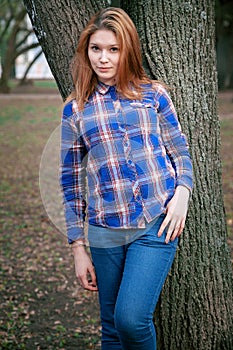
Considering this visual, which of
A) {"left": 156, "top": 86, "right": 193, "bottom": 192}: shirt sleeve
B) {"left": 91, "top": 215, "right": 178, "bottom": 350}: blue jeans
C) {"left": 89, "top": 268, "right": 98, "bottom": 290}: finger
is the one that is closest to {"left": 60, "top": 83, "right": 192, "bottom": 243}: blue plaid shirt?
{"left": 156, "top": 86, "right": 193, "bottom": 192}: shirt sleeve

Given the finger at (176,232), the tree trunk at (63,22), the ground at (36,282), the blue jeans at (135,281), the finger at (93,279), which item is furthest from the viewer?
the ground at (36,282)

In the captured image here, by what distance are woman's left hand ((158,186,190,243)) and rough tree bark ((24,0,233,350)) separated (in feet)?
1.70

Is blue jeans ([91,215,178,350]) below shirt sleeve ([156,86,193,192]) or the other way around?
below

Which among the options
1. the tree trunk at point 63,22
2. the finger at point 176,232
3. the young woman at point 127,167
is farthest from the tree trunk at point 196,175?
the finger at point 176,232

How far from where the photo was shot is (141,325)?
7.34 feet

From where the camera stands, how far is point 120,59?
2.32 metres

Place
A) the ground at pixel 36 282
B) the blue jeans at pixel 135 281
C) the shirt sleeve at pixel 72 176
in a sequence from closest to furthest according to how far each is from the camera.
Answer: the blue jeans at pixel 135 281 < the shirt sleeve at pixel 72 176 < the ground at pixel 36 282

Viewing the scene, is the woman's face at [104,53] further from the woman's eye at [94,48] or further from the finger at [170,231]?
the finger at [170,231]

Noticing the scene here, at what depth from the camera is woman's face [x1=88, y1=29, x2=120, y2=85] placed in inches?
91.0

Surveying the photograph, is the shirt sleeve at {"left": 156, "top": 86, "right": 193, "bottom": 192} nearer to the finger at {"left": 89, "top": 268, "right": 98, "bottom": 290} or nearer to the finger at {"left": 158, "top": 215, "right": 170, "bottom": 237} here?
the finger at {"left": 158, "top": 215, "right": 170, "bottom": 237}

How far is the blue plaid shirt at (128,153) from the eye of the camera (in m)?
2.34

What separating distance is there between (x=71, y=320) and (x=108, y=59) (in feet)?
8.16

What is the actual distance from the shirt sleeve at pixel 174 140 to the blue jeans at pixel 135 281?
203 mm

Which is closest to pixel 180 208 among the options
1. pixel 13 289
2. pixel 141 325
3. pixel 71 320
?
pixel 141 325
